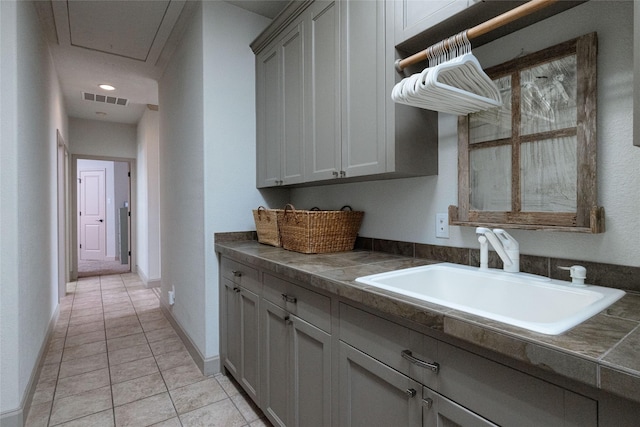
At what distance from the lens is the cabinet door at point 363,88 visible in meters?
1.51

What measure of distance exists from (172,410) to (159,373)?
522 mm

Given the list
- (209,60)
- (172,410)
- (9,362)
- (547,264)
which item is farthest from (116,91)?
(547,264)

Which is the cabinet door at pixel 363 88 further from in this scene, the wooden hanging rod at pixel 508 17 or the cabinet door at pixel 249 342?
the cabinet door at pixel 249 342

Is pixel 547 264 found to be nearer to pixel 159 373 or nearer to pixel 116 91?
pixel 159 373

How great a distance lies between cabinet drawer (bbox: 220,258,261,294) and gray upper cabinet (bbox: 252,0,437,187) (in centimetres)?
62

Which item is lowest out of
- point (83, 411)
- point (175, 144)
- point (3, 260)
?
point (83, 411)

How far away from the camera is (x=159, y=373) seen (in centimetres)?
237

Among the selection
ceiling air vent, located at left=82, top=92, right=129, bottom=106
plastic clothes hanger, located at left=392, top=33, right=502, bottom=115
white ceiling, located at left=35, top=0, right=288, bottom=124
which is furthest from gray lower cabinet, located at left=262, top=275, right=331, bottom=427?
ceiling air vent, located at left=82, top=92, right=129, bottom=106

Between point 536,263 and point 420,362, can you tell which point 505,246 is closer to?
point 536,263

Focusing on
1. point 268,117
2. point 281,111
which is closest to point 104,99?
point 268,117

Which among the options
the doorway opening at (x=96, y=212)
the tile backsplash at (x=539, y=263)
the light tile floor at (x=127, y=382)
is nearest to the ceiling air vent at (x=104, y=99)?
the light tile floor at (x=127, y=382)

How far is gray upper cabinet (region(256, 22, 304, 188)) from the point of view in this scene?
2074mm

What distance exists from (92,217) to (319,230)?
25.2ft

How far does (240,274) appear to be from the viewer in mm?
1976
